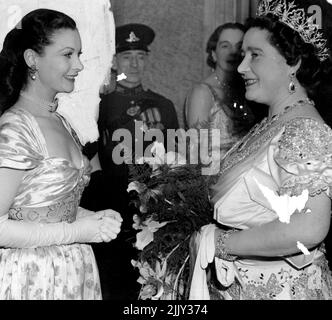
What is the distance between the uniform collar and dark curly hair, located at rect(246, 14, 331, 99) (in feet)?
2.56

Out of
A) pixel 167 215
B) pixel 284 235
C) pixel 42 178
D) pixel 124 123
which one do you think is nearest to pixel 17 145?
pixel 42 178

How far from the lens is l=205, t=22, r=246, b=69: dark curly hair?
230cm

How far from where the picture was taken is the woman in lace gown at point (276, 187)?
4.64 feet

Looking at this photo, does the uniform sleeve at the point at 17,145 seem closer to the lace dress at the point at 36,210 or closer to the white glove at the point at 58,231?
the lace dress at the point at 36,210

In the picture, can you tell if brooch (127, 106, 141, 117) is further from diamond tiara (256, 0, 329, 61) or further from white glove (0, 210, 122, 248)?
diamond tiara (256, 0, 329, 61)

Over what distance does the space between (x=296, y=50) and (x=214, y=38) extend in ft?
2.56

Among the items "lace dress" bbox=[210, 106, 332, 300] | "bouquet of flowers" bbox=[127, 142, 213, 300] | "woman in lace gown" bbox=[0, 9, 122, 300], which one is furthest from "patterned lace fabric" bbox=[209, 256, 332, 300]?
"woman in lace gown" bbox=[0, 9, 122, 300]

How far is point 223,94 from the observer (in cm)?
226

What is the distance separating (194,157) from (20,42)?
22.2 inches

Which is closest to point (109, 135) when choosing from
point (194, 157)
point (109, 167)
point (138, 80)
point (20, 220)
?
point (109, 167)

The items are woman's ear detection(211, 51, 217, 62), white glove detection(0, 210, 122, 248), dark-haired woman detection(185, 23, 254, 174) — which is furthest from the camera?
woman's ear detection(211, 51, 217, 62)

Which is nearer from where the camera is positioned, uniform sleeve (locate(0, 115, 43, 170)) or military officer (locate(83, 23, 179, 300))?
uniform sleeve (locate(0, 115, 43, 170))

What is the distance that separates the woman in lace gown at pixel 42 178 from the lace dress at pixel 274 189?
31 centimetres
